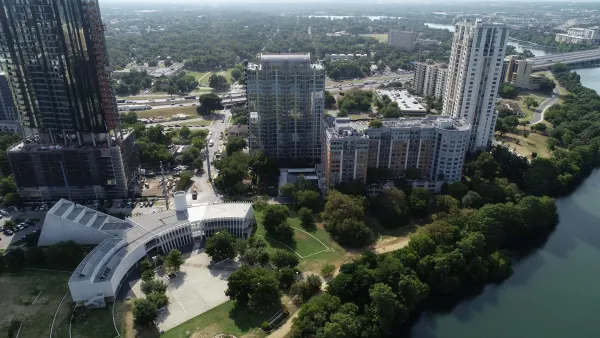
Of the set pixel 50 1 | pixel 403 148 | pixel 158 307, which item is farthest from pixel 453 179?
pixel 50 1

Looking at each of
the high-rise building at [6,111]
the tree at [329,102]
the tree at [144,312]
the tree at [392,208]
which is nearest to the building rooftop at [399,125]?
the tree at [392,208]

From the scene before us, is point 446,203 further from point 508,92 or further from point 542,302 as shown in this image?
point 508,92

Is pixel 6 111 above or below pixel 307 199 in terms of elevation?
above

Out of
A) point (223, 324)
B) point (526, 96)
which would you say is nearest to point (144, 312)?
point (223, 324)

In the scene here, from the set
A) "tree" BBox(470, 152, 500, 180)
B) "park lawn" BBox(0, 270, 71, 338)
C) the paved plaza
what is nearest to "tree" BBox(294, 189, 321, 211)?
the paved plaza

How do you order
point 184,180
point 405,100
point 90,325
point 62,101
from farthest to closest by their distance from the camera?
point 405,100 → point 184,180 → point 62,101 → point 90,325

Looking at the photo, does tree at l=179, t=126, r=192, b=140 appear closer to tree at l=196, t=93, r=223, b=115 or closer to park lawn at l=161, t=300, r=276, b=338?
tree at l=196, t=93, r=223, b=115
